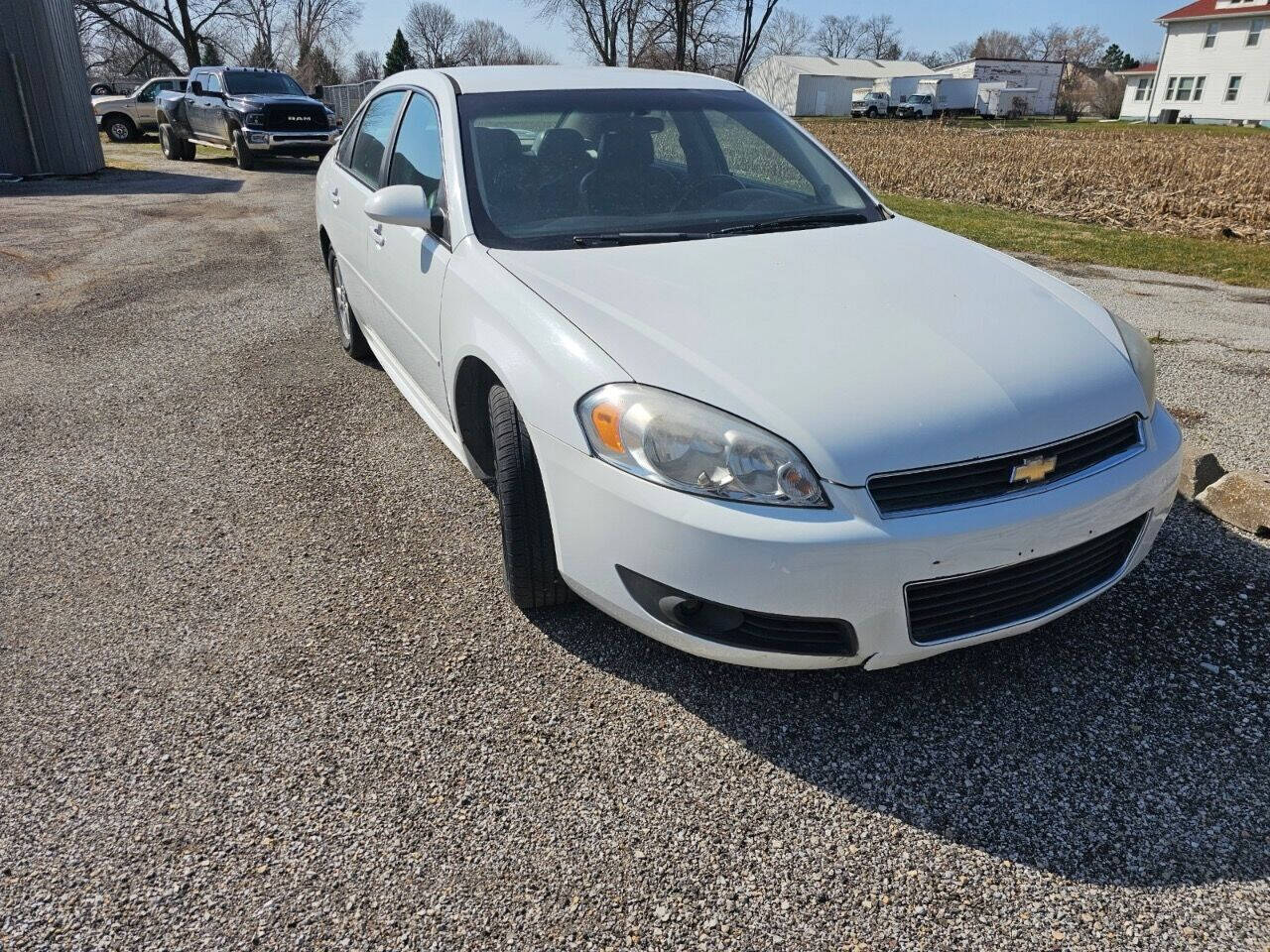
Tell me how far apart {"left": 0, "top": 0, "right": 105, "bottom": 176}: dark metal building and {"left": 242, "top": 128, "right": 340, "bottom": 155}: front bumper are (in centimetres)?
268

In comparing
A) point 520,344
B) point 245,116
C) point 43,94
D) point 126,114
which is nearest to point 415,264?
point 520,344

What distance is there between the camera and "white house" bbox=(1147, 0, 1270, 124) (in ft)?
160

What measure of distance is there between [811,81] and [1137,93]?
24.2 m

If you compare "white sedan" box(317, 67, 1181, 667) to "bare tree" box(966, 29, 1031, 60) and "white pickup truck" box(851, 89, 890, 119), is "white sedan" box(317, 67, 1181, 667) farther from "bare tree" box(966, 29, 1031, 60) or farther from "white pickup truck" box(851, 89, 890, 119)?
"bare tree" box(966, 29, 1031, 60)

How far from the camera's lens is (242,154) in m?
17.4

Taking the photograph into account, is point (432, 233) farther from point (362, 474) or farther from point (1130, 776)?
point (1130, 776)

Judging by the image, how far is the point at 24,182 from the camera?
15172mm

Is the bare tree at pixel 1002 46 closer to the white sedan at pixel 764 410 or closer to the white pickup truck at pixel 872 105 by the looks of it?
the white pickup truck at pixel 872 105

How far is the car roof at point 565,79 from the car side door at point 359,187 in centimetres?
36

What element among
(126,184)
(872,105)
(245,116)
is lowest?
(126,184)

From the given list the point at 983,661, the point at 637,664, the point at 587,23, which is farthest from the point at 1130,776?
the point at 587,23

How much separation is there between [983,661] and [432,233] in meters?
2.41

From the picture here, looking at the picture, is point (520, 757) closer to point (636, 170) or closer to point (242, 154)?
point (636, 170)

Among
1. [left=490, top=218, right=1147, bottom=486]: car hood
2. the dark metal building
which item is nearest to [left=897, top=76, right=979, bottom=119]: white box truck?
the dark metal building
